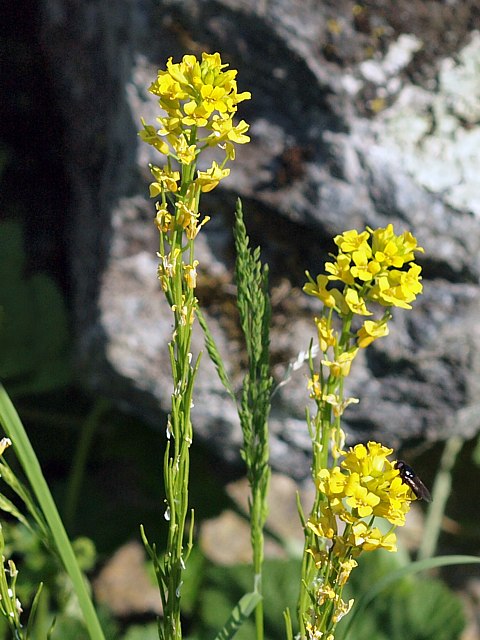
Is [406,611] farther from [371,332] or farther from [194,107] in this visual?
[194,107]

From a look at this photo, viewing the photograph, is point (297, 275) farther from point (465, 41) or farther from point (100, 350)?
point (465, 41)

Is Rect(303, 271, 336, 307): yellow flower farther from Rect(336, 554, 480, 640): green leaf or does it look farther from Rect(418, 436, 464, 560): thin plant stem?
Rect(418, 436, 464, 560): thin plant stem

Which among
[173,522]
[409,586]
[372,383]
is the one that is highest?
[372,383]

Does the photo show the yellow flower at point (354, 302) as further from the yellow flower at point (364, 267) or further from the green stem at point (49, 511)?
the green stem at point (49, 511)

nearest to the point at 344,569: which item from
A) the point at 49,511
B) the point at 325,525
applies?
the point at 325,525

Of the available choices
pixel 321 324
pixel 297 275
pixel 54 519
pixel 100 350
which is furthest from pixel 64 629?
pixel 321 324

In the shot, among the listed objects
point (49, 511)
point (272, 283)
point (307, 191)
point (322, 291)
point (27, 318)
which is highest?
point (307, 191)
